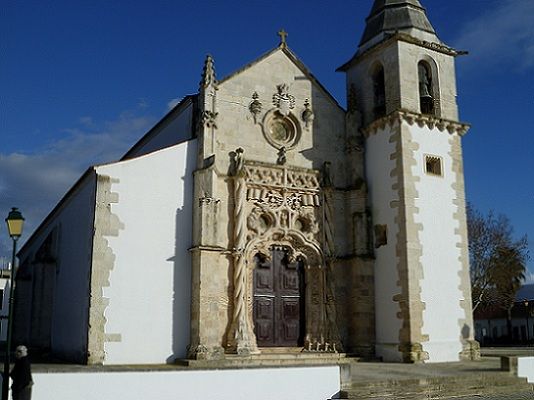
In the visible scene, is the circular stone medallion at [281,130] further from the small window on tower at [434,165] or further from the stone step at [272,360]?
the stone step at [272,360]

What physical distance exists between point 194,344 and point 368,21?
526 inches

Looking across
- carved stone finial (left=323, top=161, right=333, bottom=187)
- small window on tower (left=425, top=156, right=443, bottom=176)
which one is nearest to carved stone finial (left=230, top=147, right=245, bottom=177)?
carved stone finial (left=323, top=161, right=333, bottom=187)

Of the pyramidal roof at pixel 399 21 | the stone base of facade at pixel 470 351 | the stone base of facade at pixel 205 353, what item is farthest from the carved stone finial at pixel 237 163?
the stone base of facade at pixel 470 351

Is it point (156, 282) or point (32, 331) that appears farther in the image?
point (32, 331)

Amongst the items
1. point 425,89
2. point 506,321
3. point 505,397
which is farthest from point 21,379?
point 506,321

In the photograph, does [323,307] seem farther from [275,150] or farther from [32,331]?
[32,331]

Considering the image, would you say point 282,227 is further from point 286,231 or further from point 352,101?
point 352,101

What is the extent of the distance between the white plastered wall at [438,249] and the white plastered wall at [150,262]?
7226 millimetres

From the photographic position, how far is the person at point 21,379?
31.3 ft

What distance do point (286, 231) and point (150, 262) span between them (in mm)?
4493

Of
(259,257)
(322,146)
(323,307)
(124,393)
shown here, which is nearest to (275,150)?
(322,146)

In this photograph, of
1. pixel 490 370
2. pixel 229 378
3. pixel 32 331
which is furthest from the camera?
pixel 32 331

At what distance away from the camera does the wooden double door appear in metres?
18.3

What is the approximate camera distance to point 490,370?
51.6 feet
